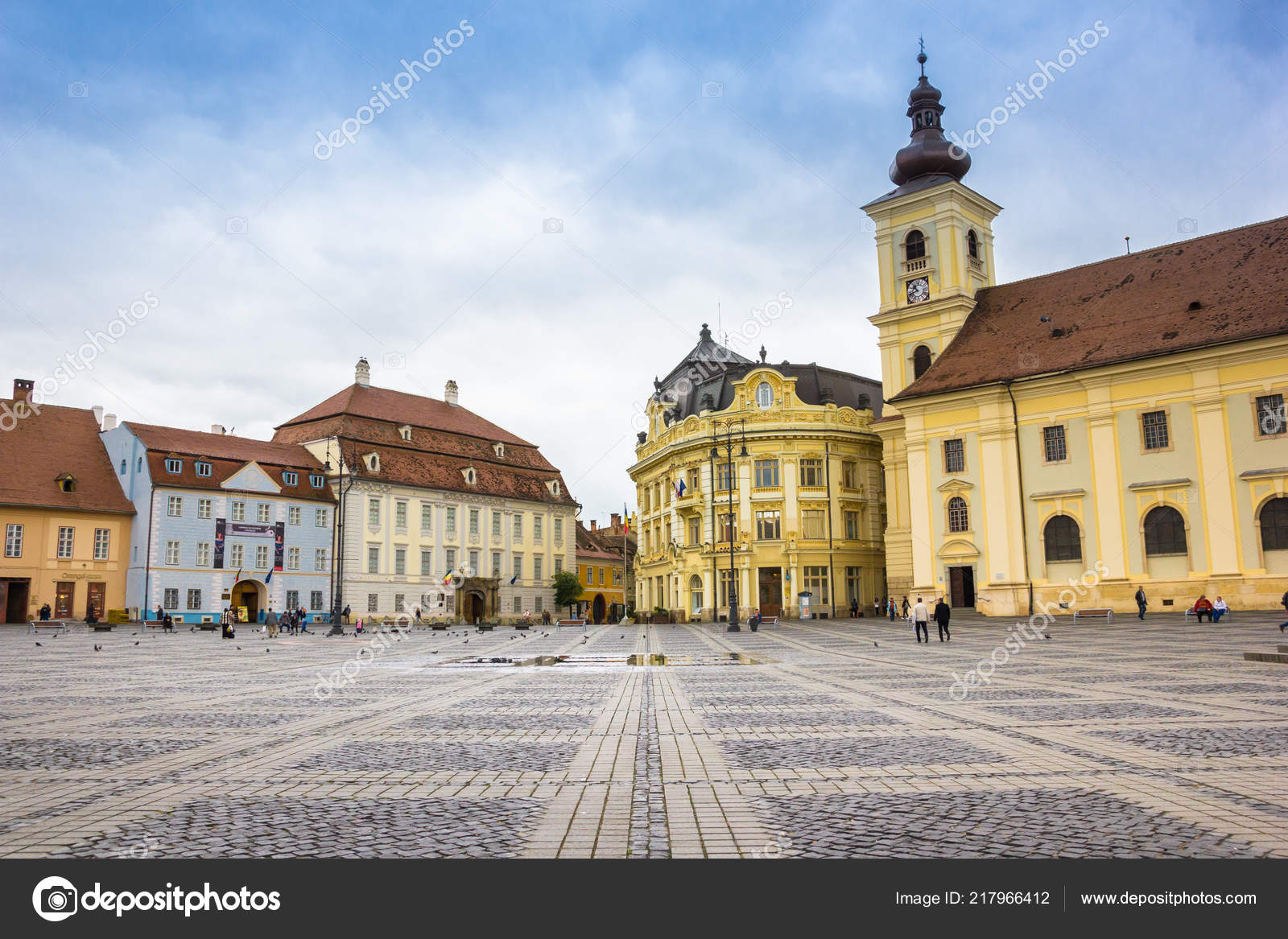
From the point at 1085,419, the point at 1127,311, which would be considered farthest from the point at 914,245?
the point at 1085,419

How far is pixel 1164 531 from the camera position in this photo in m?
41.5

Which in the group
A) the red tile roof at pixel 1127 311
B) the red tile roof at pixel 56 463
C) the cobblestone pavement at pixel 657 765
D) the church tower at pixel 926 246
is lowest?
the cobblestone pavement at pixel 657 765

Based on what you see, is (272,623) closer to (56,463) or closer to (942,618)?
(942,618)

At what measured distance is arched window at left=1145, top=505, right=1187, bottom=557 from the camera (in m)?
41.0

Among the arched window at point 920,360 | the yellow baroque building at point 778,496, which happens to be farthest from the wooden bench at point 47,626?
the arched window at point 920,360

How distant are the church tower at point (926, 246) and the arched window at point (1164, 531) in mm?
14948

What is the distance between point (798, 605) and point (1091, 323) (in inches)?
908

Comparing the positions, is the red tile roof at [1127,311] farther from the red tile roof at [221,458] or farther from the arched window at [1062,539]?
the red tile roof at [221,458]

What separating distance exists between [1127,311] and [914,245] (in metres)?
13.3

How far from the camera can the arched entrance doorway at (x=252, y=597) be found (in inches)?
2394

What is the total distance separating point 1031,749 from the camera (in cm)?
777

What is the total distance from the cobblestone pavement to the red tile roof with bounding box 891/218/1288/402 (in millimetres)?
29651
